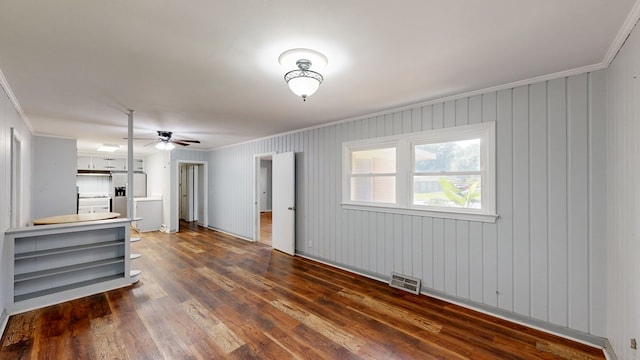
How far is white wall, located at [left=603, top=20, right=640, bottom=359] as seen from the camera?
1.74 meters

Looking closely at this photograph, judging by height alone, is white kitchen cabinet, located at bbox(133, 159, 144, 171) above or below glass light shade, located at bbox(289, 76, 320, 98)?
below

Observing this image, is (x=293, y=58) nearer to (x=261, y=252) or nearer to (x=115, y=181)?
(x=261, y=252)

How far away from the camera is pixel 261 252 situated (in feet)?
17.9

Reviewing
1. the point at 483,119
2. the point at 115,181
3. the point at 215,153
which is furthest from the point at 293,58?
the point at 115,181

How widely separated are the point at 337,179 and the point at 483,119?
2.26 meters

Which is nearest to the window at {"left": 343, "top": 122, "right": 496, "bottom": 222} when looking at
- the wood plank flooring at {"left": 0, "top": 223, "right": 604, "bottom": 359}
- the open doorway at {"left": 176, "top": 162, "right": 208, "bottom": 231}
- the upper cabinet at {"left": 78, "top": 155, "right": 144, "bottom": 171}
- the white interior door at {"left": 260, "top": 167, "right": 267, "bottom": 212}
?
the wood plank flooring at {"left": 0, "top": 223, "right": 604, "bottom": 359}

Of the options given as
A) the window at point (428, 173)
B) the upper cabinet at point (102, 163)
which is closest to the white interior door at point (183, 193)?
the upper cabinet at point (102, 163)

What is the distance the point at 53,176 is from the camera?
5.70 metres

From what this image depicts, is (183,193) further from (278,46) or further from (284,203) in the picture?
(278,46)

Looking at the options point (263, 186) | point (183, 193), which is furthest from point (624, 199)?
point (263, 186)

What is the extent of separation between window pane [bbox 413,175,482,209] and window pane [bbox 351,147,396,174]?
0.47 meters

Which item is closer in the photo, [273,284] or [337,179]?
[273,284]

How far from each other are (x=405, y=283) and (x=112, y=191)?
9446 millimetres

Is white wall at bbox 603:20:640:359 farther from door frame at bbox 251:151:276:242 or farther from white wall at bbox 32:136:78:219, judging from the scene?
white wall at bbox 32:136:78:219
